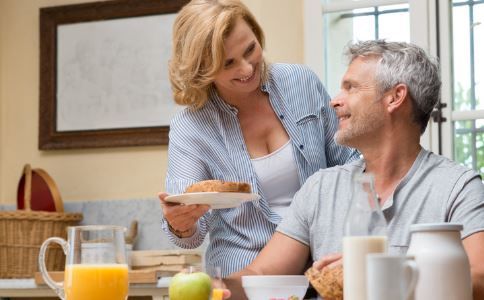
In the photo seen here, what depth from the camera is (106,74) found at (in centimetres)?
404

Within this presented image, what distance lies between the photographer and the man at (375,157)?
2162mm

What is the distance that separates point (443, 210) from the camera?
2.07 metres

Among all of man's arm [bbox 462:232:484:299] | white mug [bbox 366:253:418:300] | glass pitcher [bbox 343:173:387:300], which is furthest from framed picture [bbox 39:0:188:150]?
white mug [bbox 366:253:418:300]

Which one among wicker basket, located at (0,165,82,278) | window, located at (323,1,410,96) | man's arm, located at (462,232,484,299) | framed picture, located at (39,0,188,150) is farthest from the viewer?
framed picture, located at (39,0,188,150)

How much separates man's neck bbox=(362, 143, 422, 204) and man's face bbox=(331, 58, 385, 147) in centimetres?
5

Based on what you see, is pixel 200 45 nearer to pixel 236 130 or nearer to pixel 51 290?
pixel 236 130

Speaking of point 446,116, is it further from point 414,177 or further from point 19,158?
point 19,158

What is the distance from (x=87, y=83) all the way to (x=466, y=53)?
164 cm

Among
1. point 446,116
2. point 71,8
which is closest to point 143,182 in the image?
point 71,8

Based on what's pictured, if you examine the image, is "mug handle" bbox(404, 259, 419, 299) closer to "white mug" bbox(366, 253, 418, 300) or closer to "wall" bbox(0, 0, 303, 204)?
"white mug" bbox(366, 253, 418, 300)

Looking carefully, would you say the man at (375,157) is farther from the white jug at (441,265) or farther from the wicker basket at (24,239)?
the wicker basket at (24,239)

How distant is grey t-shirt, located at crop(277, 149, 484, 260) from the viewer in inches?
80.4

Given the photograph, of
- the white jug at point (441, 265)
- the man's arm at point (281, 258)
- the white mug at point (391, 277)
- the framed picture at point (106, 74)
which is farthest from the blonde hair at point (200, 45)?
the framed picture at point (106, 74)

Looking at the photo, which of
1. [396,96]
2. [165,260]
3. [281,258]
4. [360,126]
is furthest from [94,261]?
[165,260]
